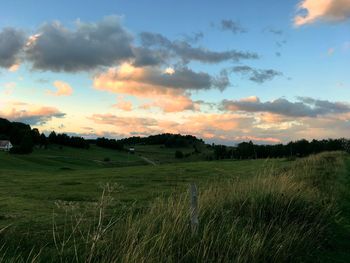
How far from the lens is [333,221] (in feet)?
40.0

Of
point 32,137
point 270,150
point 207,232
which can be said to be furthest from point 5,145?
point 207,232

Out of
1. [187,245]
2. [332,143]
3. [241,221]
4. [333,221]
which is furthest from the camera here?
[332,143]

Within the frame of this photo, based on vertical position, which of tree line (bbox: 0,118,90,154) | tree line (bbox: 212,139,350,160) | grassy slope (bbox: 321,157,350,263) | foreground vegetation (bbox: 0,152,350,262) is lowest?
grassy slope (bbox: 321,157,350,263)

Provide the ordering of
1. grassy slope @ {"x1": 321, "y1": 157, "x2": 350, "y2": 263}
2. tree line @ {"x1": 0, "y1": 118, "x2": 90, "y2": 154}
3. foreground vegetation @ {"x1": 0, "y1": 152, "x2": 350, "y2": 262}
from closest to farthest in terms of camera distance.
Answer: foreground vegetation @ {"x1": 0, "y1": 152, "x2": 350, "y2": 262}, grassy slope @ {"x1": 321, "y1": 157, "x2": 350, "y2": 263}, tree line @ {"x1": 0, "y1": 118, "x2": 90, "y2": 154}

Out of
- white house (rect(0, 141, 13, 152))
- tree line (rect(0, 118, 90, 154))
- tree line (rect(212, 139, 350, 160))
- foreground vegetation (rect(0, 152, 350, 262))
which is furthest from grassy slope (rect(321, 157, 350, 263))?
white house (rect(0, 141, 13, 152))

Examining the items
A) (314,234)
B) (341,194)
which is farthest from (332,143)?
(314,234)

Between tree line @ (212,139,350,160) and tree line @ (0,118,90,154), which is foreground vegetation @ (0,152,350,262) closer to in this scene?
tree line @ (212,139,350,160)

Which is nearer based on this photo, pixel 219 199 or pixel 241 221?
pixel 241 221

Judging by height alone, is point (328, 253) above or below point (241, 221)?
below

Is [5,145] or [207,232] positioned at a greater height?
[5,145]

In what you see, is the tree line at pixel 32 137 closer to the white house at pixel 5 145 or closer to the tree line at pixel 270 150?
the white house at pixel 5 145

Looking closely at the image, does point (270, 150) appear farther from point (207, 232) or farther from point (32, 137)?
point (32, 137)

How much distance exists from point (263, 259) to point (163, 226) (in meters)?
1.76

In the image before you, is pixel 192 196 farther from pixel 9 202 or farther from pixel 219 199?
pixel 9 202
